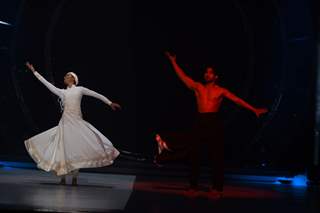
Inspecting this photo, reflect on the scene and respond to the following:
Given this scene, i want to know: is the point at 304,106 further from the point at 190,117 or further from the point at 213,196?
the point at 213,196

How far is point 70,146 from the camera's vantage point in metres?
7.29

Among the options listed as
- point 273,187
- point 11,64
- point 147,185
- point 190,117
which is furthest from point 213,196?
point 11,64

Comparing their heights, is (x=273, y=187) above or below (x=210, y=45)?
below

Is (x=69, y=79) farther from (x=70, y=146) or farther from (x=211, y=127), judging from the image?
(x=211, y=127)

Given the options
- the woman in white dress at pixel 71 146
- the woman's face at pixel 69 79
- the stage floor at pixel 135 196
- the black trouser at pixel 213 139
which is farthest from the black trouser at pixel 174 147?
the woman's face at pixel 69 79

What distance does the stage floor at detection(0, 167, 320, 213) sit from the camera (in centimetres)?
587

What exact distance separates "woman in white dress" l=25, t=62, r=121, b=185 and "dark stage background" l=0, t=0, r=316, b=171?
5.75ft

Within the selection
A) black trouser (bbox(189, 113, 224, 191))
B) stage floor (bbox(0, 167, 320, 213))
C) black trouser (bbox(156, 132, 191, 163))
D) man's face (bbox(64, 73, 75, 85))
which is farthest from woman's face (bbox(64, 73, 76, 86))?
black trouser (bbox(189, 113, 224, 191))

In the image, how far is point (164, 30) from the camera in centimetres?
910

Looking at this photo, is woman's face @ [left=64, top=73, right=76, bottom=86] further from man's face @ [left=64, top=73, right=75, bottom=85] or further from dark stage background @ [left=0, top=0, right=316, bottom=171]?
dark stage background @ [left=0, top=0, right=316, bottom=171]

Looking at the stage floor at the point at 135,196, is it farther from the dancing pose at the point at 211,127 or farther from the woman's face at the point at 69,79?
the woman's face at the point at 69,79

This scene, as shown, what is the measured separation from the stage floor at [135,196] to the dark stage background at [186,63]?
27.7 inches

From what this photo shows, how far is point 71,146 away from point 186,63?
8.11 feet

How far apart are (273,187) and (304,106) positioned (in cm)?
132
